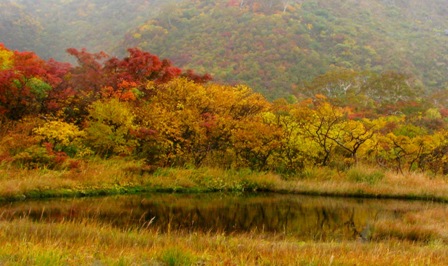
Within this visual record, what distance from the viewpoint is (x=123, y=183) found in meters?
18.7

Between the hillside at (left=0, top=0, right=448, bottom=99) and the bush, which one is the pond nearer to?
the bush

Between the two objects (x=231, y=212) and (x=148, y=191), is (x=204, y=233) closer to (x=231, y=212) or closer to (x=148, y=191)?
(x=231, y=212)

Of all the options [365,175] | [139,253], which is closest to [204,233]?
[139,253]

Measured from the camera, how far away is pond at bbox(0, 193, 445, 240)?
12.1 metres

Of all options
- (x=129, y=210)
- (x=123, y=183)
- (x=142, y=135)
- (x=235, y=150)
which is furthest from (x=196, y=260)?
(x=235, y=150)

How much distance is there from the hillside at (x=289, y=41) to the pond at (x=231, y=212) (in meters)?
41.4

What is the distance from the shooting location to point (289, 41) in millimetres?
79125

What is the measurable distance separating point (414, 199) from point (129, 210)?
1503 cm

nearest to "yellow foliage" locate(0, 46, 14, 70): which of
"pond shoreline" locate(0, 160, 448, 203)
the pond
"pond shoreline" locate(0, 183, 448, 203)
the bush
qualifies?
"pond shoreline" locate(0, 160, 448, 203)

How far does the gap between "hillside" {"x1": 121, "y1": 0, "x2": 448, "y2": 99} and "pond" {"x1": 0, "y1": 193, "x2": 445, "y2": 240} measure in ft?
136

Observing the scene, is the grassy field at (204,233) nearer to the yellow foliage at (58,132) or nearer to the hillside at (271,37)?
the yellow foliage at (58,132)

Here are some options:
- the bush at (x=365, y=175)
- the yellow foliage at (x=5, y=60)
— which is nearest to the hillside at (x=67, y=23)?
the yellow foliage at (x=5, y=60)

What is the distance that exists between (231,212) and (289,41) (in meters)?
68.7

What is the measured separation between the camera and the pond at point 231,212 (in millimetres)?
12148
